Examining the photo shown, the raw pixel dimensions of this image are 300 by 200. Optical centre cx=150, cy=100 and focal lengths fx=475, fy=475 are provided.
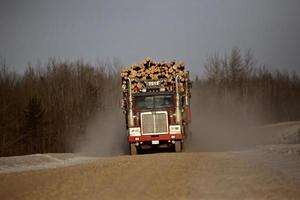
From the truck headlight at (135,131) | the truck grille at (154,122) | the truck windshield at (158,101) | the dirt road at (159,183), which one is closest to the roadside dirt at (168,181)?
the dirt road at (159,183)

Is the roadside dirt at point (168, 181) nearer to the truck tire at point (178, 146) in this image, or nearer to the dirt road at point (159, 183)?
the dirt road at point (159, 183)

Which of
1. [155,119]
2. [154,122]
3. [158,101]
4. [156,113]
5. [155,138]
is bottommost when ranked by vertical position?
[155,138]

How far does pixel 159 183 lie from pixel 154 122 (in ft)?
44.3

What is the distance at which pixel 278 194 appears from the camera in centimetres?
1053

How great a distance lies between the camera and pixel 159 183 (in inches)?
503

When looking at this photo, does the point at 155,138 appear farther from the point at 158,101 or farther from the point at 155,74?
the point at 155,74

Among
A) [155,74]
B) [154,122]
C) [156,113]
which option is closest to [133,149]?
[154,122]

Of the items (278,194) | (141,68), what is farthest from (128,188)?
(141,68)

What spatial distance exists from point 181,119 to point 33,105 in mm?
37448

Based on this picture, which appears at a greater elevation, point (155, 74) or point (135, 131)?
point (155, 74)

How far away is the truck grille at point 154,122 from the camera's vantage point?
85.9 ft

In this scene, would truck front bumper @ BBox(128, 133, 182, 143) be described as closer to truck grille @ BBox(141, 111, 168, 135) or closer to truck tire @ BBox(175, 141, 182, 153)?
truck grille @ BBox(141, 111, 168, 135)

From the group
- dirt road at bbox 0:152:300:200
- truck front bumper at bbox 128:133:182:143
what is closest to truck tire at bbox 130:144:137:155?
truck front bumper at bbox 128:133:182:143

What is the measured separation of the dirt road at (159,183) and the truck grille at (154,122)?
27.8 ft
